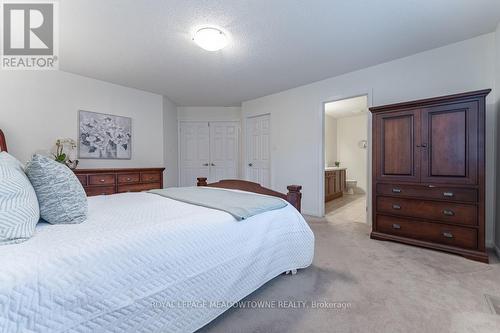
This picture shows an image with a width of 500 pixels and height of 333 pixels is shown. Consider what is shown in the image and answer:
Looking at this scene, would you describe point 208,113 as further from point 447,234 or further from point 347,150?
point 447,234

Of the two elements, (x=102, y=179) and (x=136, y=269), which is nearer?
(x=136, y=269)

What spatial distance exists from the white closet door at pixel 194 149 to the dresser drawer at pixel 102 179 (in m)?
2.28

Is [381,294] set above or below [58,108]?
below

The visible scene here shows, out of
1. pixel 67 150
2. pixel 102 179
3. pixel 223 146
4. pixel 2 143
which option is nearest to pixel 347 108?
pixel 223 146

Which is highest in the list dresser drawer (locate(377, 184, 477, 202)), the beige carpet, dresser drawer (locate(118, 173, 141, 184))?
dresser drawer (locate(118, 173, 141, 184))

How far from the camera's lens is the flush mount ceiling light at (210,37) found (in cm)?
226

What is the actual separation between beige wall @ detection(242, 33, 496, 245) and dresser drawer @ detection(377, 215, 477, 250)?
59 centimetres

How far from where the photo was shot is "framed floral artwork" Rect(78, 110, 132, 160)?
366 cm

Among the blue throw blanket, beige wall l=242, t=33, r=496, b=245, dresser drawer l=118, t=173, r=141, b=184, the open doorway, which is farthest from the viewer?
the open doorway

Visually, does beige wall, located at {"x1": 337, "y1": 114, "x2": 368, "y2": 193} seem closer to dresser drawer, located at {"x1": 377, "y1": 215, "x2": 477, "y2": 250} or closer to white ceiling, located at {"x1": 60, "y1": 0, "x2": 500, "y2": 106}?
white ceiling, located at {"x1": 60, "y1": 0, "x2": 500, "y2": 106}

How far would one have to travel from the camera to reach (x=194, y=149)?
18.6 ft

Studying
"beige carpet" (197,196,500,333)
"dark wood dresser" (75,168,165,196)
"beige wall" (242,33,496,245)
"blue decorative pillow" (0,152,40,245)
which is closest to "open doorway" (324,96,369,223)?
"beige wall" (242,33,496,245)

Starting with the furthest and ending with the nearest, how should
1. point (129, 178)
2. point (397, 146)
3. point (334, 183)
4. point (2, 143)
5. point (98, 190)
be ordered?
point (334, 183), point (129, 178), point (98, 190), point (2, 143), point (397, 146)

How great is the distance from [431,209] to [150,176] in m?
3.99
